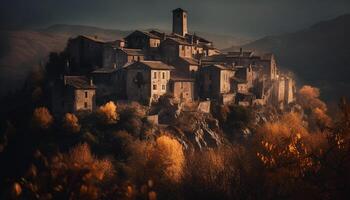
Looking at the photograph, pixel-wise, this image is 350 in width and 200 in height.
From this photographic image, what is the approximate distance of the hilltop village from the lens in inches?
2172

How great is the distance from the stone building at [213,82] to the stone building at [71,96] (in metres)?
14.4

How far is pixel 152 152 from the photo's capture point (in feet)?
159

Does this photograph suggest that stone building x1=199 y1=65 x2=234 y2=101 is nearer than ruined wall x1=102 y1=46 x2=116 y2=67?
No

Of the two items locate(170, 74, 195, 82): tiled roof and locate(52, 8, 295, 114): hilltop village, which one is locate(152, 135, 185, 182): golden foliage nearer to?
locate(52, 8, 295, 114): hilltop village

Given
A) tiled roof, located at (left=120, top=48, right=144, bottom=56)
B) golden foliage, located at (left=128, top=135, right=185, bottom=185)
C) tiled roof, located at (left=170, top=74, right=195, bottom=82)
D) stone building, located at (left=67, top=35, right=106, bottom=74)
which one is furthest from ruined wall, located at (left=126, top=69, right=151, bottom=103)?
stone building, located at (left=67, top=35, right=106, bottom=74)

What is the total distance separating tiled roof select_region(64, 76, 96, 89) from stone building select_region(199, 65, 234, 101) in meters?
14.1

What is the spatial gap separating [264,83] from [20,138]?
3372cm

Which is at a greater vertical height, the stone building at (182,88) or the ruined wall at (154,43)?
the ruined wall at (154,43)

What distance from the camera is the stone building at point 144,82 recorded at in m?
55.3

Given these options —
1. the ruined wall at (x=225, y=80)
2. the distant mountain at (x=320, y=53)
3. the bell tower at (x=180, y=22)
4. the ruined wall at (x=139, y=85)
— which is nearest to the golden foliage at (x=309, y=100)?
the distant mountain at (x=320, y=53)

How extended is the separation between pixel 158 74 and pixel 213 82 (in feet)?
28.6

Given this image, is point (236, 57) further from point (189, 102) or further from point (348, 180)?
point (348, 180)

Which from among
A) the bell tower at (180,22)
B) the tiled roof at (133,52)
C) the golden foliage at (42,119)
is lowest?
the golden foliage at (42,119)

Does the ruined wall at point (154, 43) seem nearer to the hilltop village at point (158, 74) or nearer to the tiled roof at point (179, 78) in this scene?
the hilltop village at point (158, 74)
